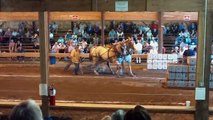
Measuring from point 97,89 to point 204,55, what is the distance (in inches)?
230

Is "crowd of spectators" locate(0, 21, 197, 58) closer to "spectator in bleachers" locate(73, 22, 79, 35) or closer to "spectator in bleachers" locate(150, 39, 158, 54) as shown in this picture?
"spectator in bleachers" locate(73, 22, 79, 35)

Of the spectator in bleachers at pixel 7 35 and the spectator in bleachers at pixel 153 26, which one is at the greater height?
the spectator in bleachers at pixel 153 26

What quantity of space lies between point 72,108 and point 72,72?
8.50 m

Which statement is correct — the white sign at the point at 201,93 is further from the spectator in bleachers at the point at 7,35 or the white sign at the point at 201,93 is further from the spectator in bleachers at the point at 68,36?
the spectator in bleachers at the point at 7,35

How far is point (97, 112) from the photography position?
9.38m

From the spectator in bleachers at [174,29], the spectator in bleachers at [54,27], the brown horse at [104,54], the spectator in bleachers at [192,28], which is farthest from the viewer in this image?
the spectator in bleachers at [54,27]

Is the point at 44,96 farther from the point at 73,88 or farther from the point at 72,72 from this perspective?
the point at 72,72

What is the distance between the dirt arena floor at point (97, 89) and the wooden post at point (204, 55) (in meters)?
1.18

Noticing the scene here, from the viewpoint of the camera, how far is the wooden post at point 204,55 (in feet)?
25.2

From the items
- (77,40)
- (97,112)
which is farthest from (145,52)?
(97,112)

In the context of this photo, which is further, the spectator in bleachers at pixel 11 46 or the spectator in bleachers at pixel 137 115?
the spectator in bleachers at pixel 11 46

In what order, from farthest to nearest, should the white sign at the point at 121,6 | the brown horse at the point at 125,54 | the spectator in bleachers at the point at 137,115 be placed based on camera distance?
1. the brown horse at the point at 125,54
2. the white sign at the point at 121,6
3. the spectator in bleachers at the point at 137,115

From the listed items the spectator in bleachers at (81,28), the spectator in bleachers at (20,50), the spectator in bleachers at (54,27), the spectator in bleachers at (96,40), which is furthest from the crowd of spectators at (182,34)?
the spectator in bleachers at (20,50)

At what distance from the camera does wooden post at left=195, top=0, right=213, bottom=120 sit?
7.67 meters
